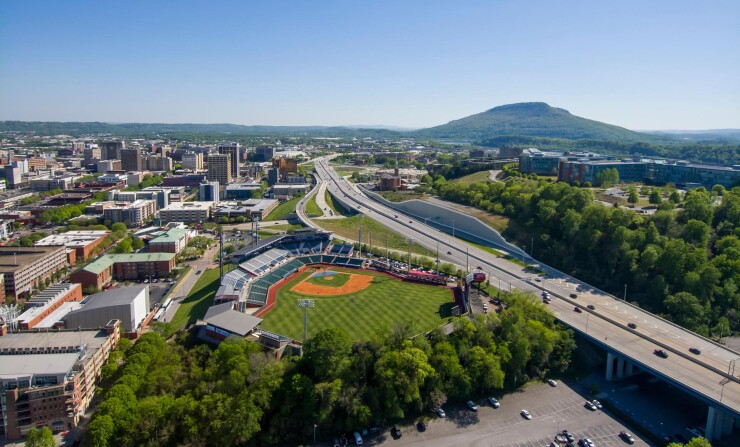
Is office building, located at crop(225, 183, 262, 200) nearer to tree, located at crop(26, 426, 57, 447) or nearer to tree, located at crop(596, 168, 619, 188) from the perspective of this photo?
tree, located at crop(596, 168, 619, 188)

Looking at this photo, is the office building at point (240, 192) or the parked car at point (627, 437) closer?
the parked car at point (627, 437)

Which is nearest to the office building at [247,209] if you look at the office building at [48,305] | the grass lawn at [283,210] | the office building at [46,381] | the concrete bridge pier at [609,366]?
the grass lawn at [283,210]

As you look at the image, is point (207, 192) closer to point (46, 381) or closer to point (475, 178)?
point (475, 178)

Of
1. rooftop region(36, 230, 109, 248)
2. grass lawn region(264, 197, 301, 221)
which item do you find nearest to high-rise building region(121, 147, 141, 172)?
grass lawn region(264, 197, 301, 221)

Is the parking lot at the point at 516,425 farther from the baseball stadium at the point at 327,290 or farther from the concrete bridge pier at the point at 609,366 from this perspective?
the baseball stadium at the point at 327,290

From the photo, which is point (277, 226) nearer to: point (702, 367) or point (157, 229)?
point (157, 229)

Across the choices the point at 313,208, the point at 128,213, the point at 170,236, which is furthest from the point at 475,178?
the point at 128,213
